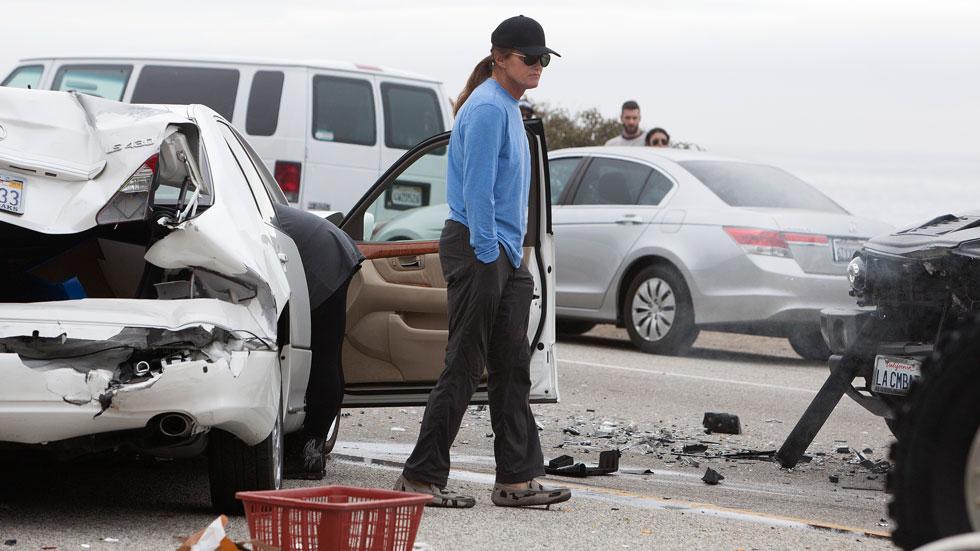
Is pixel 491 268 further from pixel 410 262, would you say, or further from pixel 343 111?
pixel 343 111

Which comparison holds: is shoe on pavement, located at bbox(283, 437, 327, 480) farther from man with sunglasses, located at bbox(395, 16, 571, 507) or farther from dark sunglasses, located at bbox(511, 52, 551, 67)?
→ dark sunglasses, located at bbox(511, 52, 551, 67)

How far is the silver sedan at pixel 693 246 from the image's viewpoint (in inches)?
484

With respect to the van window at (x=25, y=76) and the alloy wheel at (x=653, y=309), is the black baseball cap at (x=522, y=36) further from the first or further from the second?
the van window at (x=25, y=76)

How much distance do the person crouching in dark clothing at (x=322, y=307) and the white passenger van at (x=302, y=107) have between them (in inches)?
287

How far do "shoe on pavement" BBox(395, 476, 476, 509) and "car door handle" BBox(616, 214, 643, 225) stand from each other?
7.31 meters

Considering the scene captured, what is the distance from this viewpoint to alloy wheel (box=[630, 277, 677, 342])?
515 inches

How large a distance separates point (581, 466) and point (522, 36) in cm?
214

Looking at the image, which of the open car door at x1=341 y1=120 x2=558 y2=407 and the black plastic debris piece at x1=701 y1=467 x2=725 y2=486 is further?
the black plastic debris piece at x1=701 y1=467 x2=725 y2=486

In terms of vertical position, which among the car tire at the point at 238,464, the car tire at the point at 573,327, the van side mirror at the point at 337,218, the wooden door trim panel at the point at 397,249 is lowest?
the car tire at the point at 573,327

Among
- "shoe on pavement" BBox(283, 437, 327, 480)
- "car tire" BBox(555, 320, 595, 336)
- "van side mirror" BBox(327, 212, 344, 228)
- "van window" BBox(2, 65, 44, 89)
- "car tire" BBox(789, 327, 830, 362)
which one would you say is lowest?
"car tire" BBox(555, 320, 595, 336)

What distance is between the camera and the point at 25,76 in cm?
1549

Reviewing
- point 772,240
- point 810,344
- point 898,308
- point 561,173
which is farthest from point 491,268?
point 561,173

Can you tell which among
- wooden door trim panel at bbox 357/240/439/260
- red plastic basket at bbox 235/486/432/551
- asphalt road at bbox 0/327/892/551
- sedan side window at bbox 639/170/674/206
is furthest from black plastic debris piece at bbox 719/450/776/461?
sedan side window at bbox 639/170/674/206

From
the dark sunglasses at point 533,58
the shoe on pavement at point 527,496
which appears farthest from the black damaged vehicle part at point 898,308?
the dark sunglasses at point 533,58
